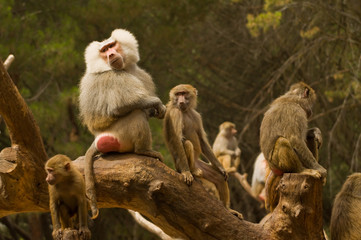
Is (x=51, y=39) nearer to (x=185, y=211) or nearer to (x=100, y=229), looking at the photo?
(x=100, y=229)

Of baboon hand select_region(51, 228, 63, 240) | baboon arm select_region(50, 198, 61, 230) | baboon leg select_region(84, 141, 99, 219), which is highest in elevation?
baboon leg select_region(84, 141, 99, 219)

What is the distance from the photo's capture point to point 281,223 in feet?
13.0

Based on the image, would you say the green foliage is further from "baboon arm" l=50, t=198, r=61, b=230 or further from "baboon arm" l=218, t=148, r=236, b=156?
"baboon arm" l=50, t=198, r=61, b=230

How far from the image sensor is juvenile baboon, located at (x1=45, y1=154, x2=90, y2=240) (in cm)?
364

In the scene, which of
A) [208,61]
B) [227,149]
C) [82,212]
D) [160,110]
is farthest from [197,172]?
[208,61]

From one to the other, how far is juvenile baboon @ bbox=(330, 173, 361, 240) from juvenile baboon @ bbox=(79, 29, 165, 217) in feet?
5.74

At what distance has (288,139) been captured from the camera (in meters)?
4.13

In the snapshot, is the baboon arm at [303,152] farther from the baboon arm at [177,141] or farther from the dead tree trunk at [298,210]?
the baboon arm at [177,141]

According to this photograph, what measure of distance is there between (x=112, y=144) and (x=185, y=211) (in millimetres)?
794

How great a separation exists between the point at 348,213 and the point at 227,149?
5.13 m

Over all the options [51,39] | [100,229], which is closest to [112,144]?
[51,39]

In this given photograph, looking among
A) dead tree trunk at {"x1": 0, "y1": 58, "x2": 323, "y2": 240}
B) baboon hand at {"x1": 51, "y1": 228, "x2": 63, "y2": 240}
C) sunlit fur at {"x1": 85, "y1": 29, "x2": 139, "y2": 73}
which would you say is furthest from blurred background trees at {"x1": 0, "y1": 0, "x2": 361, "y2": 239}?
baboon hand at {"x1": 51, "y1": 228, "x2": 63, "y2": 240}

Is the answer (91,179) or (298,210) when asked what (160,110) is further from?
(298,210)

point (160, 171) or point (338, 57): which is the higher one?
point (338, 57)
